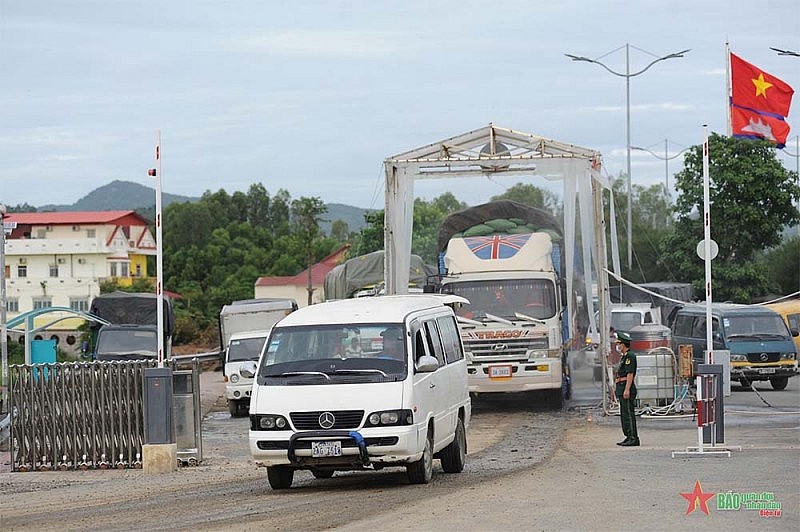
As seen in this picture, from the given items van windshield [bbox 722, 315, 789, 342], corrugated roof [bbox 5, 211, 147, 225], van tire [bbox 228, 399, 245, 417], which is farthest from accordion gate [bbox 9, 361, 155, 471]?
corrugated roof [bbox 5, 211, 147, 225]

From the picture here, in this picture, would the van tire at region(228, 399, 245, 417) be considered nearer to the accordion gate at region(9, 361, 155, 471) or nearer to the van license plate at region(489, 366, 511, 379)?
the van license plate at region(489, 366, 511, 379)

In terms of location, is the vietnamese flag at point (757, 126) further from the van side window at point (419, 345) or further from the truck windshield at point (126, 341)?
the truck windshield at point (126, 341)

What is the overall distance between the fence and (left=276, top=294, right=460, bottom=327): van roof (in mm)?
3651

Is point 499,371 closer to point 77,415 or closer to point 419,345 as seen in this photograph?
point 77,415

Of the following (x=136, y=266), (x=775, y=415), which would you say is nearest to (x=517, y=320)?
(x=775, y=415)

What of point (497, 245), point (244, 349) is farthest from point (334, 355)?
point (244, 349)

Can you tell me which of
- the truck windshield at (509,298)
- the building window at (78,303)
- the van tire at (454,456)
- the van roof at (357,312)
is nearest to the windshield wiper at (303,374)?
the van roof at (357,312)

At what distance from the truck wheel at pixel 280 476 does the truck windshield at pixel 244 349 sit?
15.6m

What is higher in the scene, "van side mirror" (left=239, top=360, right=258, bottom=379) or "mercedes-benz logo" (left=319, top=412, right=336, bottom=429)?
"mercedes-benz logo" (left=319, top=412, right=336, bottom=429)

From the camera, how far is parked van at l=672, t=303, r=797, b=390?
29734 mm

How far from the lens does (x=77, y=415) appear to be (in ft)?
58.5

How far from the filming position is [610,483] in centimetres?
1372

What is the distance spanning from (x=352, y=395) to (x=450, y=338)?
3302mm

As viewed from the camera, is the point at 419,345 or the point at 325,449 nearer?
the point at 325,449
